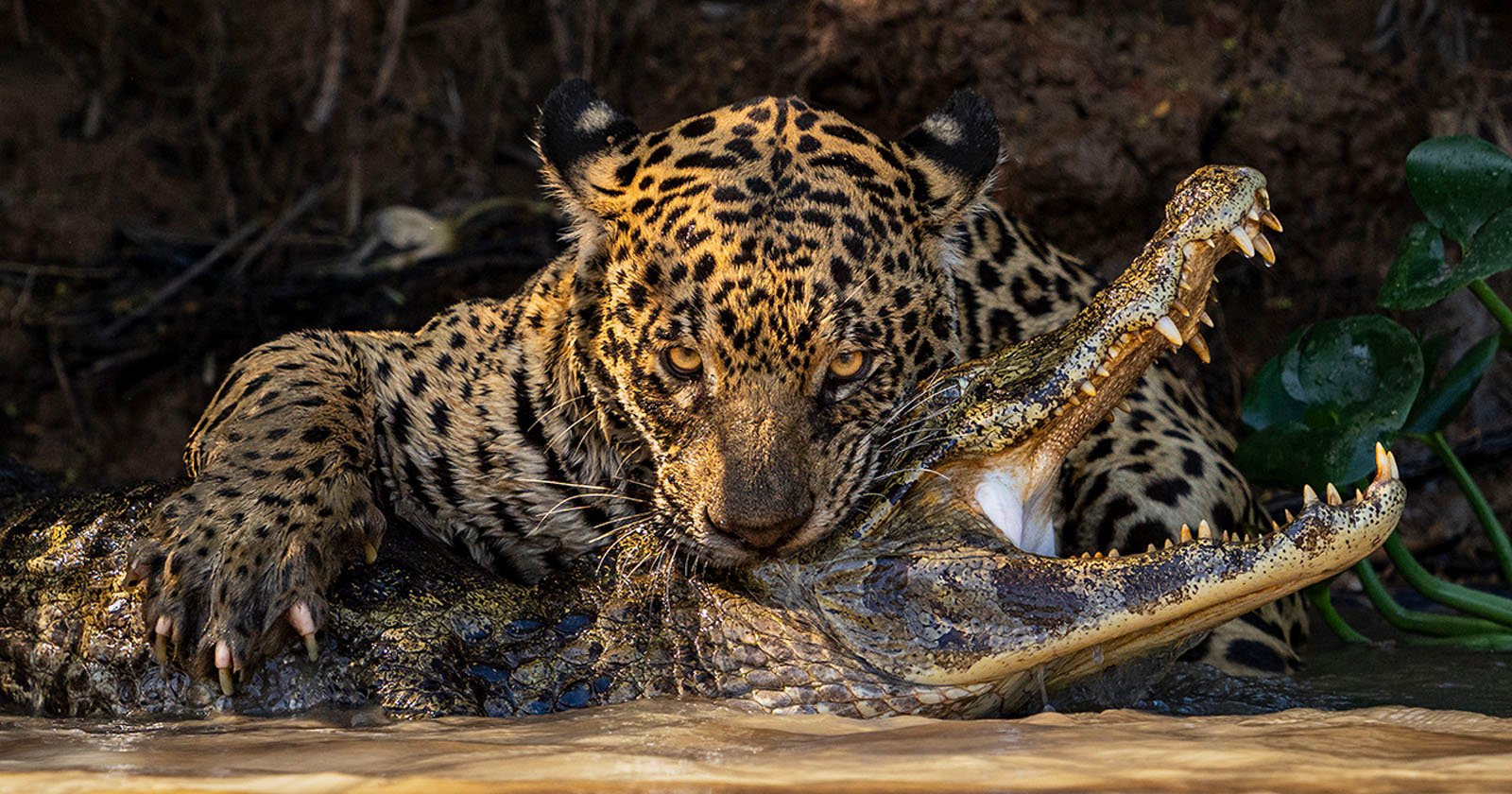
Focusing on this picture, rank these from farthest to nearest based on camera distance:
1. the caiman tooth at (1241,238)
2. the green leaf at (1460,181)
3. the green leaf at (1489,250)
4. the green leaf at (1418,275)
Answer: the green leaf at (1460,181) → the green leaf at (1418,275) → the green leaf at (1489,250) → the caiman tooth at (1241,238)

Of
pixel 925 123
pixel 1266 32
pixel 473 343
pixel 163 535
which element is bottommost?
pixel 163 535

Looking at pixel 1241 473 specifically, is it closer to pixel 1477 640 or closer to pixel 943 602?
pixel 1477 640

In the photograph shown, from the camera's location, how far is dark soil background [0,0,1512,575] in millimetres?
7547

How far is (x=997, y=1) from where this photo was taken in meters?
7.64

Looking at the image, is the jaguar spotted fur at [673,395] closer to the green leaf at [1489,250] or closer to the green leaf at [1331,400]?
the green leaf at [1331,400]

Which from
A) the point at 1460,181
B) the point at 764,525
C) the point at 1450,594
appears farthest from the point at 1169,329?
the point at 1450,594

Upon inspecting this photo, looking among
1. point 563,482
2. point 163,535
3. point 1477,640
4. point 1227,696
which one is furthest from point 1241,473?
point 163,535

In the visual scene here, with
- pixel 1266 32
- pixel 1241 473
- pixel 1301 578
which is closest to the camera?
pixel 1301 578

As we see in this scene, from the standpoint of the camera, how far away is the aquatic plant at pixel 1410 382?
5121 millimetres

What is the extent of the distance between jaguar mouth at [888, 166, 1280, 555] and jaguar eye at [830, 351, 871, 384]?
1.02ft

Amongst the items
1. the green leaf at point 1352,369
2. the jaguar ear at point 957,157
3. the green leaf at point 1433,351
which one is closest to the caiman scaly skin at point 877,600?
the jaguar ear at point 957,157

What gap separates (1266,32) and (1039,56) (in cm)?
120

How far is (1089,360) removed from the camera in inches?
160

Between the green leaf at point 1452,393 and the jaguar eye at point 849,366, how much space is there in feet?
6.05
